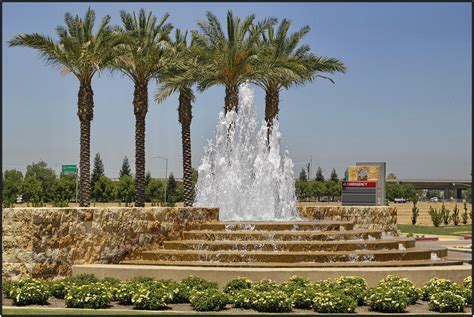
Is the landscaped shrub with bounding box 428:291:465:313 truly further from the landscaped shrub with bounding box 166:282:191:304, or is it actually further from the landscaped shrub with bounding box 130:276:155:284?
the landscaped shrub with bounding box 130:276:155:284

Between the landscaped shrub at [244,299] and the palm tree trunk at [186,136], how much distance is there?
62.1 feet

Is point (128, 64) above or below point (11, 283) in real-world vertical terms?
above

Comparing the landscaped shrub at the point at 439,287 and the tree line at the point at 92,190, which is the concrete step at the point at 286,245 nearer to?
the landscaped shrub at the point at 439,287

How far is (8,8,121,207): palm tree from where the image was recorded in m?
27.5

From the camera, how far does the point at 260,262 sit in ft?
58.0

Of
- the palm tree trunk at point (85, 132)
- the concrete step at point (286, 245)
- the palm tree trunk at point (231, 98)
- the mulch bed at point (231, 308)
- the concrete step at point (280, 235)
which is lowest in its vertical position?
the mulch bed at point (231, 308)

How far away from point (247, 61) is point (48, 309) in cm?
1866

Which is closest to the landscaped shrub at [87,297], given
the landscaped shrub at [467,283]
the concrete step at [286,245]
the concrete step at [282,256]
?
Result: the concrete step at [282,256]

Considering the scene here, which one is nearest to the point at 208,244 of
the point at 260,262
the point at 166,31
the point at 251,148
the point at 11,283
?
the point at 260,262

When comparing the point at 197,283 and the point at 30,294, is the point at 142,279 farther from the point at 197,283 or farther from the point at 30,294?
the point at 30,294

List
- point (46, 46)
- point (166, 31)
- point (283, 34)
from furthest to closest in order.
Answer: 1. point (283, 34)
2. point (166, 31)
3. point (46, 46)

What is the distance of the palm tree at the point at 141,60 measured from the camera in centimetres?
2909

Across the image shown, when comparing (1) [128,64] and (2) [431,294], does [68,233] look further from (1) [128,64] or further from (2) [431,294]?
(1) [128,64]

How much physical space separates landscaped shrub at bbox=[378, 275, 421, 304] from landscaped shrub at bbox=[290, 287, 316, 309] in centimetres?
174
